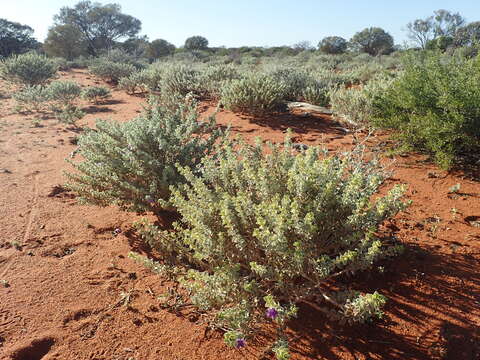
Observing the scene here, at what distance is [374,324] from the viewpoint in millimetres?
1933

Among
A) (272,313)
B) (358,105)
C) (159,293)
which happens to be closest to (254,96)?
(358,105)

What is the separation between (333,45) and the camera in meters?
27.9

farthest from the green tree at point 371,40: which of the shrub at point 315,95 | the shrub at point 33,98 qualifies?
the shrub at point 33,98

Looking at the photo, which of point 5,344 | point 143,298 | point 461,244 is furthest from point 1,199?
point 461,244

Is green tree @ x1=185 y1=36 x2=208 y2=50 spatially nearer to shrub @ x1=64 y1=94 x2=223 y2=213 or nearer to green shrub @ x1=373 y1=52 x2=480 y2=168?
green shrub @ x1=373 y1=52 x2=480 y2=168

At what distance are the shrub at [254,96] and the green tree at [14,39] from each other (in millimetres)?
22598

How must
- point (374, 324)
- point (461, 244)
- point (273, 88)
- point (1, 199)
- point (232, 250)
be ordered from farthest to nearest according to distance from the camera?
1. point (273, 88)
2. point (1, 199)
3. point (461, 244)
4. point (232, 250)
5. point (374, 324)

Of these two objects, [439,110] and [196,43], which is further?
[196,43]

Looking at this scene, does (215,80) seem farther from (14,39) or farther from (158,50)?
(158,50)

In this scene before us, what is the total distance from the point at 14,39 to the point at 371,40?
28876mm

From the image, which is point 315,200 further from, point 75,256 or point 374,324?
point 75,256

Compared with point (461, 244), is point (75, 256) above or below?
below

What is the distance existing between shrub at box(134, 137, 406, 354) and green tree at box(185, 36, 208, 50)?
34611 millimetres

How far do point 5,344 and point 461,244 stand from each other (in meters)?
3.26
